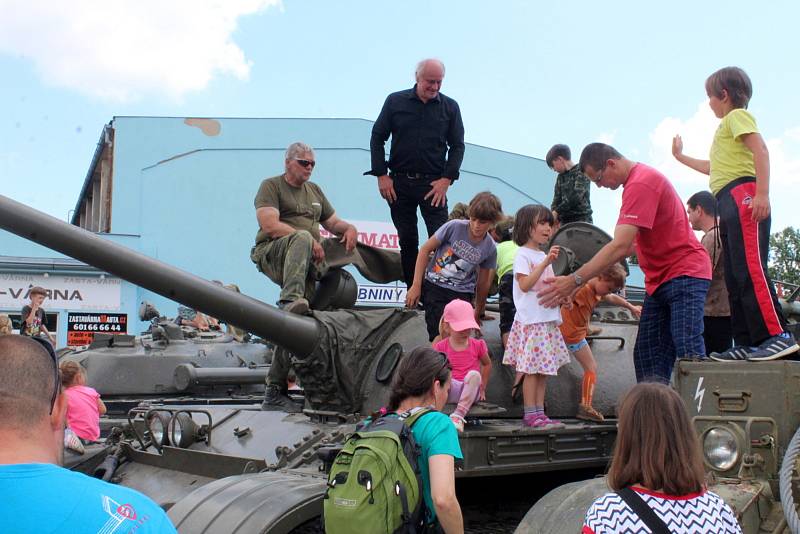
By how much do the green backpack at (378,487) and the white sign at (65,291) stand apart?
60.8 feet

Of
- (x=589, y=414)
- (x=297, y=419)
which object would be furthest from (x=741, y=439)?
(x=297, y=419)

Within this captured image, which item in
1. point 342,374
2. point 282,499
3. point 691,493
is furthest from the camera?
point 342,374

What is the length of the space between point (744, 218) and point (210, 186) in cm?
1837

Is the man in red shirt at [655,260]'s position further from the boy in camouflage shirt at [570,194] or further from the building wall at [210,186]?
the building wall at [210,186]

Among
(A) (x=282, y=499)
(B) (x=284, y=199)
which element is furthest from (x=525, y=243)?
(A) (x=282, y=499)

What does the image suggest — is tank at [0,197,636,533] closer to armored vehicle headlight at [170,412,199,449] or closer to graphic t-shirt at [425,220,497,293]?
armored vehicle headlight at [170,412,199,449]

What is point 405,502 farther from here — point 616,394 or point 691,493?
point 616,394

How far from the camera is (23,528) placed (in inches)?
67.5

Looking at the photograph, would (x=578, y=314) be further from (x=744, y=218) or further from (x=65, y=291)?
(x=65, y=291)

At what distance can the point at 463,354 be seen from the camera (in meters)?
5.29

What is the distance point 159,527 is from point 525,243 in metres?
4.26

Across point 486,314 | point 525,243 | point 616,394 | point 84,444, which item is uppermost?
point 525,243

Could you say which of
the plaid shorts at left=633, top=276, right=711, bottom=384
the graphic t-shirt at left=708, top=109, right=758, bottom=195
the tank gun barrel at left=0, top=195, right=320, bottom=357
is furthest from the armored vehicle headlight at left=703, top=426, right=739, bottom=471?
the tank gun barrel at left=0, top=195, right=320, bottom=357

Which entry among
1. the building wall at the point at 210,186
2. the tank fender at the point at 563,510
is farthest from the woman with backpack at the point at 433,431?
the building wall at the point at 210,186
